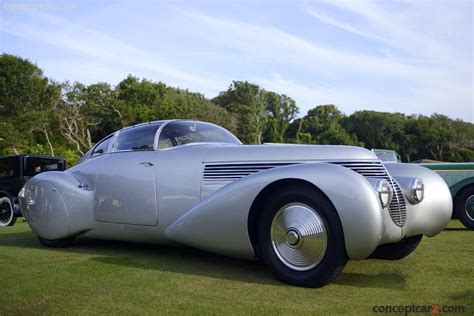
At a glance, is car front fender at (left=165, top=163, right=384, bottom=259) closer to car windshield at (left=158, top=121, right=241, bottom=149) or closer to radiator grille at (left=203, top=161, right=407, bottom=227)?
radiator grille at (left=203, top=161, right=407, bottom=227)

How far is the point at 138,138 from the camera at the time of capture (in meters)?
5.21

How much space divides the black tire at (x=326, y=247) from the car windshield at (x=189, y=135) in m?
1.56

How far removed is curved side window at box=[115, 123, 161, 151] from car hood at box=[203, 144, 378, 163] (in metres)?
0.96

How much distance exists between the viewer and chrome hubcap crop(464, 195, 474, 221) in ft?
27.2

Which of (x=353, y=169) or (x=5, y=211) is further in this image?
(x=5, y=211)

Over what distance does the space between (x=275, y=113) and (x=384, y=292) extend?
200 ft

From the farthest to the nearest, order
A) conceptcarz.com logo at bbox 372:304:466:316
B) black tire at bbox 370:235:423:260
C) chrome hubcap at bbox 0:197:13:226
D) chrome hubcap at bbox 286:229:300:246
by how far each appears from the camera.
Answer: chrome hubcap at bbox 0:197:13:226 < black tire at bbox 370:235:423:260 < chrome hubcap at bbox 286:229:300:246 < conceptcarz.com logo at bbox 372:304:466:316

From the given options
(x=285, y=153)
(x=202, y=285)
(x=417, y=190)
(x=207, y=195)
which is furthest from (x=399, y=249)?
(x=202, y=285)

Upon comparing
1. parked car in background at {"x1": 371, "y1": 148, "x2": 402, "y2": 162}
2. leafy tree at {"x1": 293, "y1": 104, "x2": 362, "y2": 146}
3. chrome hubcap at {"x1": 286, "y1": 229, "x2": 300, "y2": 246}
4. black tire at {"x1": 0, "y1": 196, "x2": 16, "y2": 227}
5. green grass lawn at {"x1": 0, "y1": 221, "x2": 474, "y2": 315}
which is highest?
leafy tree at {"x1": 293, "y1": 104, "x2": 362, "y2": 146}

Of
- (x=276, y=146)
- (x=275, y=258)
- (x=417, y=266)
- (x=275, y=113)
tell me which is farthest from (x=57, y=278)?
(x=275, y=113)

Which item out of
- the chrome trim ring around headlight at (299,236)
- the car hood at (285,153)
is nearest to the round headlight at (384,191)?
the car hood at (285,153)

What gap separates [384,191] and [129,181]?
2.74 metres

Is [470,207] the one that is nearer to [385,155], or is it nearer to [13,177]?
[385,155]

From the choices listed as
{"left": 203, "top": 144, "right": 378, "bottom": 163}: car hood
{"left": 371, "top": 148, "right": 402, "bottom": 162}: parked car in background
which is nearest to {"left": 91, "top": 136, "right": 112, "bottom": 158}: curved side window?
{"left": 203, "top": 144, "right": 378, "bottom": 163}: car hood
